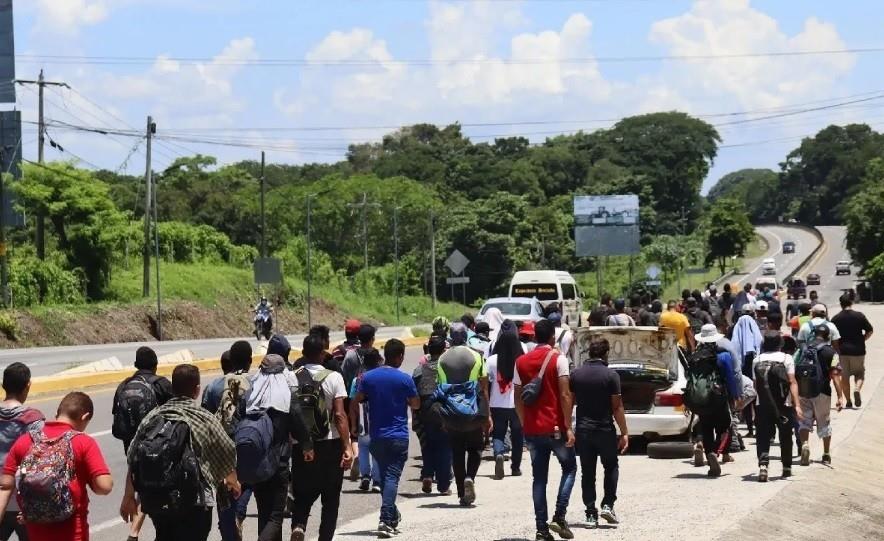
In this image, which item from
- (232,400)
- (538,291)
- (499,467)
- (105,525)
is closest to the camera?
(232,400)

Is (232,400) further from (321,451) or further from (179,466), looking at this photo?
(179,466)

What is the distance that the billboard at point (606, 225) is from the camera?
7981 cm

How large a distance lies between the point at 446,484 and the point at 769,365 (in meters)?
3.45

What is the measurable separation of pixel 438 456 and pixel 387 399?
2.38 metres

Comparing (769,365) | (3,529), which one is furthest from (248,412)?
(769,365)

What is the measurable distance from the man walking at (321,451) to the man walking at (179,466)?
2013mm

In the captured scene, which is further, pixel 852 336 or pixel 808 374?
pixel 852 336

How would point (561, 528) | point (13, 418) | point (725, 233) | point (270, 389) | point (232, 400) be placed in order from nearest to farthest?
point (13, 418), point (270, 389), point (232, 400), point (561, 528), point (725, 233)

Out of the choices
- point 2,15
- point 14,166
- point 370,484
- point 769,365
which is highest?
point 2,15

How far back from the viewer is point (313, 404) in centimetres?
974

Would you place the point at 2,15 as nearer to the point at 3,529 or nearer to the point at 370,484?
the point at 370,484

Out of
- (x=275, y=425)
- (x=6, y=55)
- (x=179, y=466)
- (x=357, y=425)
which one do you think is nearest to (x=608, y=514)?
(x=357, y=425)

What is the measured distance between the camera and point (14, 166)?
5706 centimetres

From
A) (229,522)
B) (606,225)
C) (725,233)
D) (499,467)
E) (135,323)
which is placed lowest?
(499,467)
